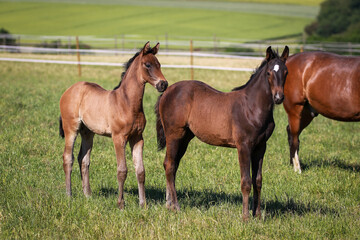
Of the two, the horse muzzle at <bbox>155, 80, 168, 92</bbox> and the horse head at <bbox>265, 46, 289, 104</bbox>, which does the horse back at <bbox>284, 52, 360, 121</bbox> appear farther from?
the horse muzzle at <bbox>155, 80, 168, 92</bbox>

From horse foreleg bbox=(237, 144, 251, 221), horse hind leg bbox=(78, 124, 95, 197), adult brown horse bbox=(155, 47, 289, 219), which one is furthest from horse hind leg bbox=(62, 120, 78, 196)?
horse foreleg bbox=(237, 144, 251, 221)

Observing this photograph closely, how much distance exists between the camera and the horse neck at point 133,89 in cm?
598

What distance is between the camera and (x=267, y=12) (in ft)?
247

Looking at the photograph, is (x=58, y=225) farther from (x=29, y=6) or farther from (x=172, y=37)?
(x=29, y=6)

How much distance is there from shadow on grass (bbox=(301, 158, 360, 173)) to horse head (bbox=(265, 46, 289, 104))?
3.37 metres

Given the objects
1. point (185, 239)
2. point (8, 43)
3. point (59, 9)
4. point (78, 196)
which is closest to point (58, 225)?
Answer: point (78, 196)

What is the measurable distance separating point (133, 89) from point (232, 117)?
1307 millimetres

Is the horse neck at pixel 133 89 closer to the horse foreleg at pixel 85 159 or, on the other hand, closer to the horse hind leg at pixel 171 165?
the horse hind leg at pixel 171 165

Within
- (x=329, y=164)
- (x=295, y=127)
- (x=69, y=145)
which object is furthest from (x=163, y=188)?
(x=329, y=164)

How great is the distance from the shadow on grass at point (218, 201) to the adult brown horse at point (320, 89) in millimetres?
1893

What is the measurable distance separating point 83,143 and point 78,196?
802 mm

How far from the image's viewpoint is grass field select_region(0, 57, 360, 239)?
528cm

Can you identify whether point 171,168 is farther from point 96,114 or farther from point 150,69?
point 150,69

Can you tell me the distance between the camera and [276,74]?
5.28m
